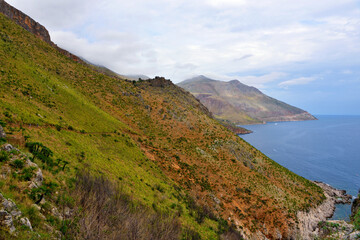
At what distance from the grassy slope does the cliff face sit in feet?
73.2

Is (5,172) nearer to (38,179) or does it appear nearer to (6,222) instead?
(38,179)

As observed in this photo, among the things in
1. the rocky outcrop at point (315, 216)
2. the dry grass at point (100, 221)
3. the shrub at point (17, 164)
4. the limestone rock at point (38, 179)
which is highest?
the shrub at point (17, 164)

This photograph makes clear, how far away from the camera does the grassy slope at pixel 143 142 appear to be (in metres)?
24.6

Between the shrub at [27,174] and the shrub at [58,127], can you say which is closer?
the shrub at [27,174]

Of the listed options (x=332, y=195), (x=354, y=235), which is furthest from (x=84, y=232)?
(x=332, y=195)

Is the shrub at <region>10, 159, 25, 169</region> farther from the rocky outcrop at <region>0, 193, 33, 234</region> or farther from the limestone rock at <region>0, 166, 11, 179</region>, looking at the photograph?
the rocky outcrop at <region>0, 193, 33, 234</region>

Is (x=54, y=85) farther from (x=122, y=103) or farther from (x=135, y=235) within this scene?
(x=135, y=235)

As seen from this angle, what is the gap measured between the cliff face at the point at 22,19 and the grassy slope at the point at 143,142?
2231 centimetres

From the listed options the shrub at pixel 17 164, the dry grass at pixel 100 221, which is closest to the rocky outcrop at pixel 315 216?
the dry grass at pixel 100 221

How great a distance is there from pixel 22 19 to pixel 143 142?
8770cm

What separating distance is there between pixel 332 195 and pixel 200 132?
64.5 m

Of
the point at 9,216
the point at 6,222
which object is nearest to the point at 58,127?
the point at 9,216

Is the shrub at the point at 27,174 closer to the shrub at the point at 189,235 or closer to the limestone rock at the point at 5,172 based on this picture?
the limestone rock at the point at 5,172

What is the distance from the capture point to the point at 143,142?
45188 millimetres
